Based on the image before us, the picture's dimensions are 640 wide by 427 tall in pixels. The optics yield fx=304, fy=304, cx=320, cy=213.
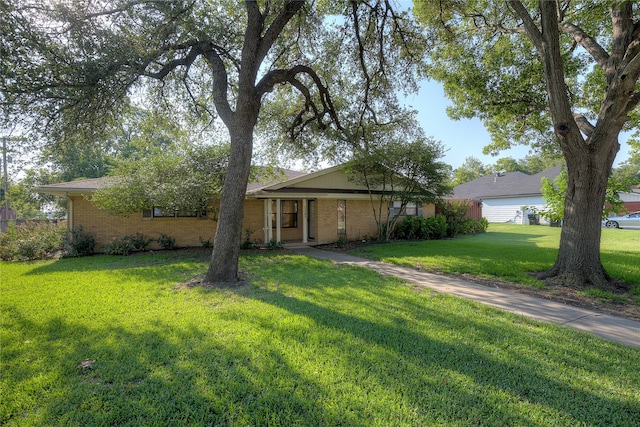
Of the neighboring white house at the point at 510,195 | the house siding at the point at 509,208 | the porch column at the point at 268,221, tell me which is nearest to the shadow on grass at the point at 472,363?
the porch column at the point at 268,221

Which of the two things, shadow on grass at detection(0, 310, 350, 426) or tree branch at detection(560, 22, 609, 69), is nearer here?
shadow on grass at detection(0, 310, 350, 426)

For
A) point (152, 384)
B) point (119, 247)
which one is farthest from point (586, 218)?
point (119, 247)

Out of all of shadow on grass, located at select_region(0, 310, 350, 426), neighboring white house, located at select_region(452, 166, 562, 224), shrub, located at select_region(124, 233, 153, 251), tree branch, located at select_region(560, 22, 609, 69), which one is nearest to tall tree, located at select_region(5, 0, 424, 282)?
shadow on grass, located at select_region(0, 310, 350, 426)

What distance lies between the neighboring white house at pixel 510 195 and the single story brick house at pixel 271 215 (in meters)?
17.2

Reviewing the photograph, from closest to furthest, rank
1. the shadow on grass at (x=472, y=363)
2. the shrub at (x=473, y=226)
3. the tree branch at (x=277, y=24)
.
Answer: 1. the shadow on grass at (x=472, y=363)
2. the tree branch at (x=277, y=24)
3. the shrub at (x=473, y=226)

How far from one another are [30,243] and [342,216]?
12170 millimetres

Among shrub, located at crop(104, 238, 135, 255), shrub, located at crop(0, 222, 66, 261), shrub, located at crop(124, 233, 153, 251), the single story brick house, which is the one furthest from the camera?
the single story brick house

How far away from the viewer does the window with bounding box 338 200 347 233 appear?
50.2 feet

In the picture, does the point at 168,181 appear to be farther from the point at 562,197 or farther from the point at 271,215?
the point at 562,197

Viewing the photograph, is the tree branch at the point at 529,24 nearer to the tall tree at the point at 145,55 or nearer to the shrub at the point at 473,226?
the tall tree at the point at 145,55

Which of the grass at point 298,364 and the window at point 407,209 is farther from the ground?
the window at point 407,209

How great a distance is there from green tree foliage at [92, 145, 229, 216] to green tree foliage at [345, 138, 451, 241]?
5.89 metres

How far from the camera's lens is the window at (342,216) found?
15.3 meters

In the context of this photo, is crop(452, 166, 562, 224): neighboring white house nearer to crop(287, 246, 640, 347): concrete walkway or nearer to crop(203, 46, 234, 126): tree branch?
crop(287, 246, 640, 347): concrete walkway
